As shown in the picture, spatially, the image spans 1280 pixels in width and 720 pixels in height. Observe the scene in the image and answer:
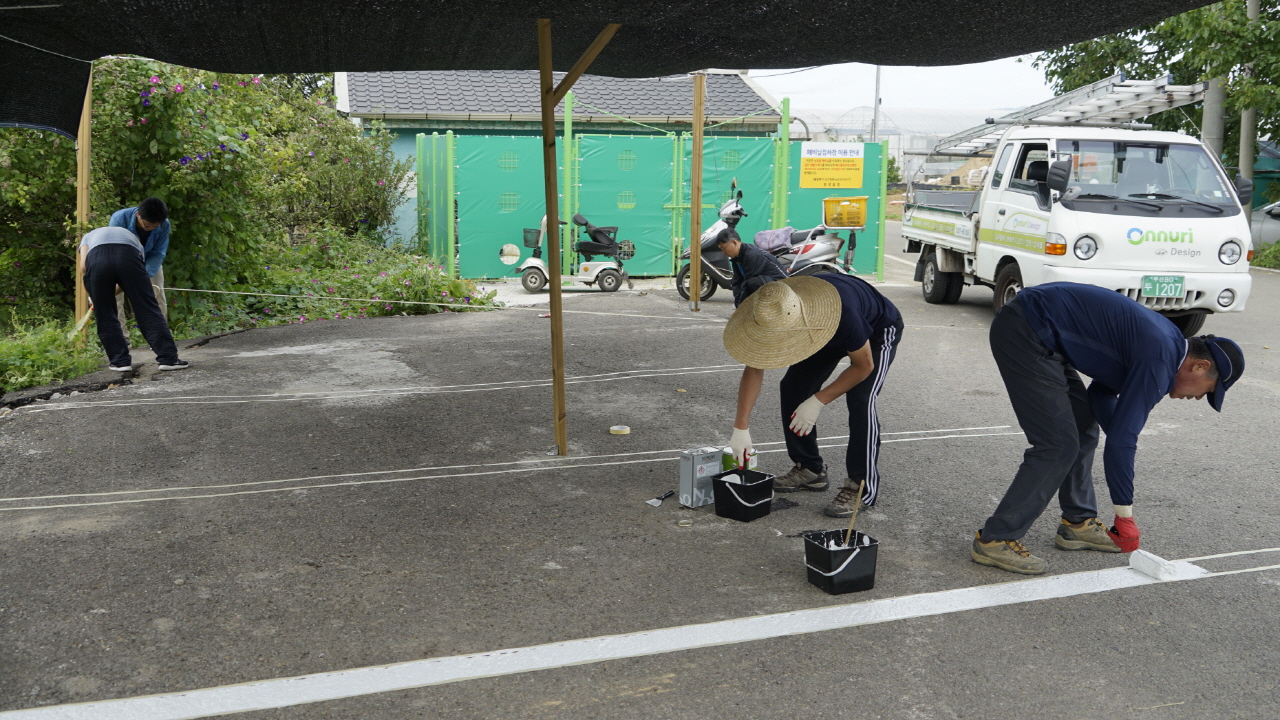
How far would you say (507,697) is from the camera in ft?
11.3

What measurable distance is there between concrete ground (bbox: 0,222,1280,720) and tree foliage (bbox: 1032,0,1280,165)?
40.0 feet

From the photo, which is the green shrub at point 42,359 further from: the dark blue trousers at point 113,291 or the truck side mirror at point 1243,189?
the truck side mirror at point 1243,189

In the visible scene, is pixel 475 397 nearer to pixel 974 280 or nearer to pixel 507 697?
pixel 507 697

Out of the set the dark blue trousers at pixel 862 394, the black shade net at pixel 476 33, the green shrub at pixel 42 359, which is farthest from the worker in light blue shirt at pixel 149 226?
the dark blue trousers at pixel 862 394

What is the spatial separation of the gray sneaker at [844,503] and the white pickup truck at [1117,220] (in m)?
5.27

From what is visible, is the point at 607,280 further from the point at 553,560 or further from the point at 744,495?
the point at 553,560

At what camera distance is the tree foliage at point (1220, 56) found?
1758cm

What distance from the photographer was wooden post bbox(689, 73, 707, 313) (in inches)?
487

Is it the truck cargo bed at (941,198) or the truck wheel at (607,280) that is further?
the truck wheel at (607,280)

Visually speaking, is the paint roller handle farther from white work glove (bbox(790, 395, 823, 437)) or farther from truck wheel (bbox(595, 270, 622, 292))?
truck wheel (bbox(595, 270, 622, 292))

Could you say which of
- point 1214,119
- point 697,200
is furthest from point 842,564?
point 1214,119

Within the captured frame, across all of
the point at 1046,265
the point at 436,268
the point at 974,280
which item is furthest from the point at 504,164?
the point at 1046,265

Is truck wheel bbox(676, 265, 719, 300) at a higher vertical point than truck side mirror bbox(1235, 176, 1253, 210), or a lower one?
lower

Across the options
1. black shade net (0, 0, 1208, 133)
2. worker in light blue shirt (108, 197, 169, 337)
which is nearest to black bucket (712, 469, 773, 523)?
black shade net (0, 0, 1208, 133)
